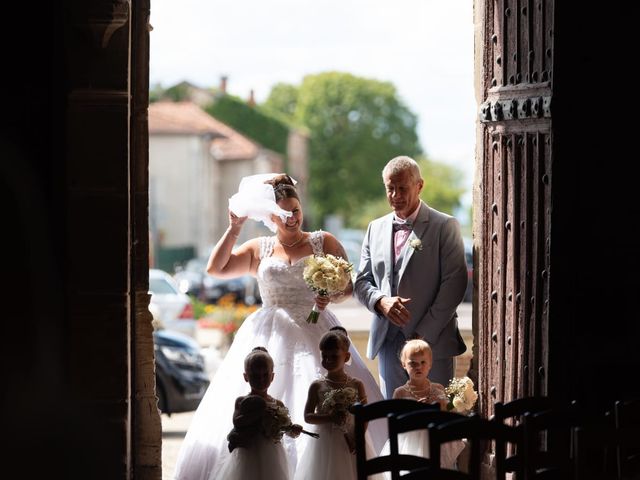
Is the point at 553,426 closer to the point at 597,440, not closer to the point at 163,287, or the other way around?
the point at 597,440

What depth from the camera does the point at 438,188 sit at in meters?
85.0

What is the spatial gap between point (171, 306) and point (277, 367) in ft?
49.0

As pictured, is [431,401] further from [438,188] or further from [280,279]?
[438,188]

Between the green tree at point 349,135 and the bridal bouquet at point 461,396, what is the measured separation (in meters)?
75.8

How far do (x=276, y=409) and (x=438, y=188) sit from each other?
261ft

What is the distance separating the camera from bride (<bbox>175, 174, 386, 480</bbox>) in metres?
6.89

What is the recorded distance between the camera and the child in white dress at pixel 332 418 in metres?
6.16

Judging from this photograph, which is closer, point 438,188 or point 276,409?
point 276,409

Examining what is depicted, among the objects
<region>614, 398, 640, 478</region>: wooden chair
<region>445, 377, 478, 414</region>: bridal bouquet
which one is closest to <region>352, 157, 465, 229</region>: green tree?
<region>445, 377, 478, 414</region>: bridal bouquet

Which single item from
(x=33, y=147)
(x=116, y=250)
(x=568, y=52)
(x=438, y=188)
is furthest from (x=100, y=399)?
(x=438, y=188)

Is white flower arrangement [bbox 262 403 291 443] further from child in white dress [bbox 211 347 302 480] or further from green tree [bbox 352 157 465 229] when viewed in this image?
green tree [bbox 352 157 465 229]

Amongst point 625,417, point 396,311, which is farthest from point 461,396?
point 625,417

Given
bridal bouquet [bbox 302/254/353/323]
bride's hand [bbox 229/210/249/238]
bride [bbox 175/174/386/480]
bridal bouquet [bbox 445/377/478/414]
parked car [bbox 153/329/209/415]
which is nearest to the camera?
bridal bouquet [bbox 445/377/478/414]

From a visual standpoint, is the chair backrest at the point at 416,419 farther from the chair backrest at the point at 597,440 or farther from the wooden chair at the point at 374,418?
the chair backrest at the point at 597,440
